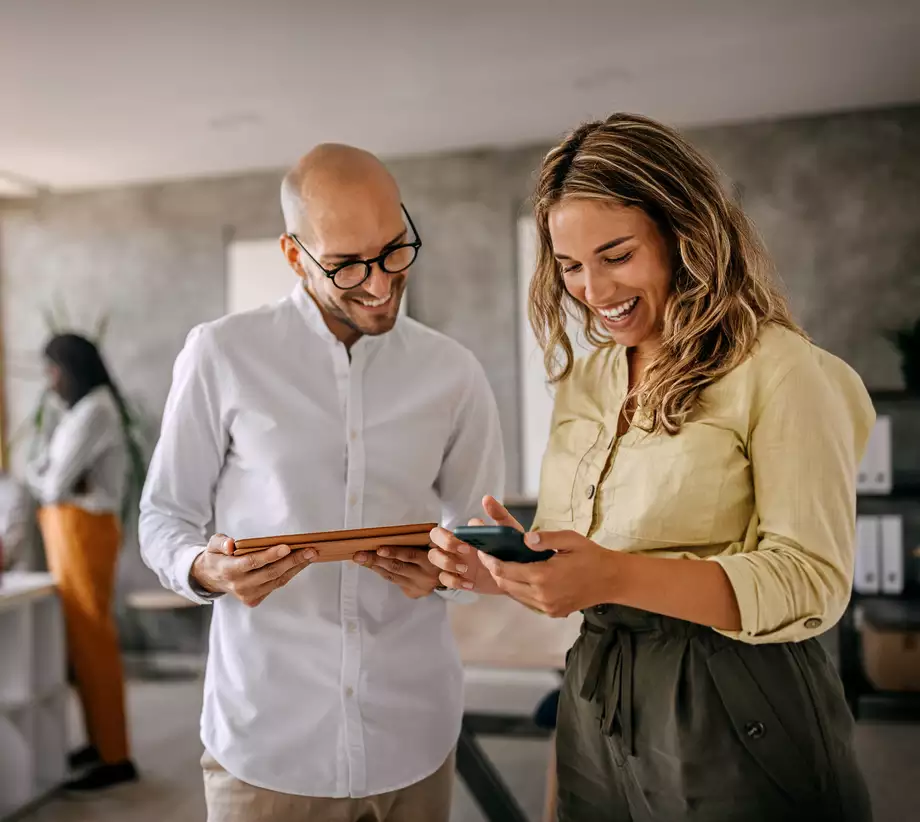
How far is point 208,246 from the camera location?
4863 mm

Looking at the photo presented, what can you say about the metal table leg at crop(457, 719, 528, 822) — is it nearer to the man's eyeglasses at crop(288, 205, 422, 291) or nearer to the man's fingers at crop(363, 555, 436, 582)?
the man's fingers at crop(363, 555, 436, 582)

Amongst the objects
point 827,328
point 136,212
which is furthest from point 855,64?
point 136,212

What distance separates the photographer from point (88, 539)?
339 cm

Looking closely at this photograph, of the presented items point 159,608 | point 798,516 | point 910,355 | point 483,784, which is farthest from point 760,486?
point 159,608

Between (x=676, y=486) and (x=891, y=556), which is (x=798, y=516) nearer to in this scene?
(x=676, y=486)

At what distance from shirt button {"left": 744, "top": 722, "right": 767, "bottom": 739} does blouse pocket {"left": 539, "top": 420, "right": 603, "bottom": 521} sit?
0.34 m

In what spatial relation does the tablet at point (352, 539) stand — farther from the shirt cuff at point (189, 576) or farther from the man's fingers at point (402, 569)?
the shirt cuff at point (189, 576)

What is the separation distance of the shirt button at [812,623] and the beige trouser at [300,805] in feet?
2.43

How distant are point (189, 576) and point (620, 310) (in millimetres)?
747

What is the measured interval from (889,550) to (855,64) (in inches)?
74.7

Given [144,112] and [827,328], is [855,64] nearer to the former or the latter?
[827,328]

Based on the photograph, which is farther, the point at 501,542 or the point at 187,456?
the point at 187,456

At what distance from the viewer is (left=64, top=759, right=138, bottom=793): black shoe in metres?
3.25

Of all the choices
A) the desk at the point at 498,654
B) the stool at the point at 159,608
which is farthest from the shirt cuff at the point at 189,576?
the stool at the point at 159,608
